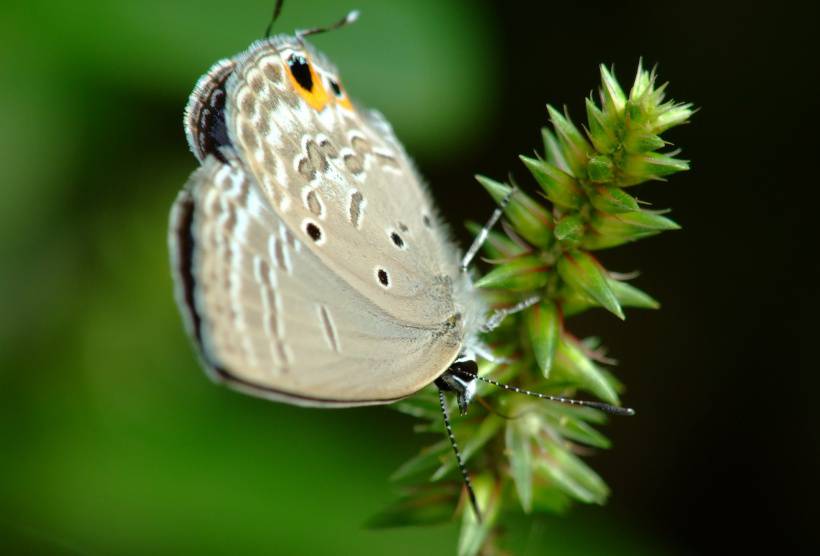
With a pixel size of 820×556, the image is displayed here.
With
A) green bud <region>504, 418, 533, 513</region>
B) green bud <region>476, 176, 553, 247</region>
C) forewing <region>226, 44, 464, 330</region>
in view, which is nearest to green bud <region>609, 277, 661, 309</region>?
green bud <region>476, 176, 553, 247</region>

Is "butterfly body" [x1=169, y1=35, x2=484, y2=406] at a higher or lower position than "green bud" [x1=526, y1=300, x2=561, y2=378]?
higher

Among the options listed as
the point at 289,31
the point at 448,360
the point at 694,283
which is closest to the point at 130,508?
the point at 448,360

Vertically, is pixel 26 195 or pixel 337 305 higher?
pixel 26 195

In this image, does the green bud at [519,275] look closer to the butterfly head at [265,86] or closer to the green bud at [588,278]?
the green bud at [588,278]

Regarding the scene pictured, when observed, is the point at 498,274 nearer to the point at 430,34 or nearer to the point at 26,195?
the point at 430,34

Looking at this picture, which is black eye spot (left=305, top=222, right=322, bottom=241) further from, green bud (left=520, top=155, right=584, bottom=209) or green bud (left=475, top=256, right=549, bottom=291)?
green bud (left=520, top=155, right=584, bottom=209)
